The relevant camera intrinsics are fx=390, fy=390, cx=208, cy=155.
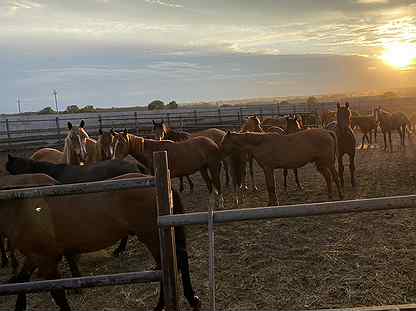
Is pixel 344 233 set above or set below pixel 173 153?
below

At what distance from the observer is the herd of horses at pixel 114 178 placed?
388 centimetres

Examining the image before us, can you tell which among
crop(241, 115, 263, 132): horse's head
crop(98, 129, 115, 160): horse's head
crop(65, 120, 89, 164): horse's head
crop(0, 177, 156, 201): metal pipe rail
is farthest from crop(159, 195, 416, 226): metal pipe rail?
crop(241, 115, 263, 132): horse's head

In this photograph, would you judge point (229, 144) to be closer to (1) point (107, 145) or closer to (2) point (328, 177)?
(2) point (328, 177)

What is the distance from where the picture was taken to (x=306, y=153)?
870cm

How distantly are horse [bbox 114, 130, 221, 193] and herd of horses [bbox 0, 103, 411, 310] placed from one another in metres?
0.02

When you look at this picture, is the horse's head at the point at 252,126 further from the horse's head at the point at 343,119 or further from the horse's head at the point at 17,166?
the horse's head at the point at 17,166

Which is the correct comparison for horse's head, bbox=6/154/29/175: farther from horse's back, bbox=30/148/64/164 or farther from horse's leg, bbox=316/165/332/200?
horse's leg, bbox=316/165/332/200

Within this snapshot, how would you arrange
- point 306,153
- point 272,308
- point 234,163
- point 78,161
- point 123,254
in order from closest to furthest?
point 272,308 < point 123,254 < point 78,161 < point 306,153 < point 234,163

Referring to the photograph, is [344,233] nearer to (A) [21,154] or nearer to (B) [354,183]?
(B) [354,183]

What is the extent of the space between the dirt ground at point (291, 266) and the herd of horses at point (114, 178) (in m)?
0.55

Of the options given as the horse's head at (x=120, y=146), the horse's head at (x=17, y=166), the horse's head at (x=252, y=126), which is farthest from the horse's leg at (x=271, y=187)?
the horse's head at (x=17, y=166)

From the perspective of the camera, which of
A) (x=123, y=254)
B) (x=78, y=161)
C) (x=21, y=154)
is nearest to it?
(x=123, y=254)

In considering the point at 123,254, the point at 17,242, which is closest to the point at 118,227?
the point at 17,242

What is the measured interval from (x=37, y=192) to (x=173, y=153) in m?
6.10
